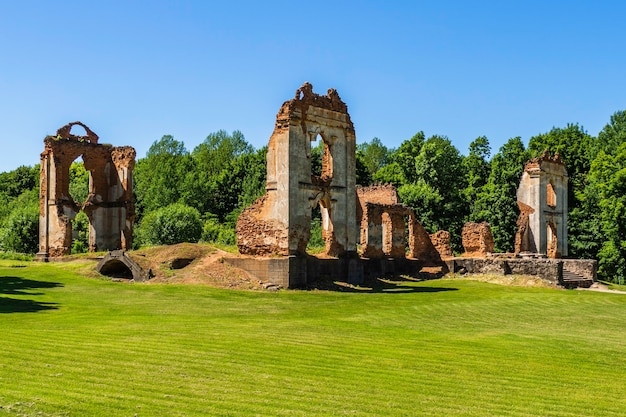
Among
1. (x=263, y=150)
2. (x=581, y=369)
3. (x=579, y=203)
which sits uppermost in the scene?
(x=263, y=150)

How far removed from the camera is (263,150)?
79.9m

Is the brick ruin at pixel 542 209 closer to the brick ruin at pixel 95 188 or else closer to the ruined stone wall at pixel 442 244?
the ruined stone wall at pixel 442 244

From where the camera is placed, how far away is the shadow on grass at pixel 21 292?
788 inches

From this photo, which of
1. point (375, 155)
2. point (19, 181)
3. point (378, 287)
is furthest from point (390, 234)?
point (19, 181)

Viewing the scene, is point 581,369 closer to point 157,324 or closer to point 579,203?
point 157,324

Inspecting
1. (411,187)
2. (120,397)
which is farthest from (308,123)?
(411,187)

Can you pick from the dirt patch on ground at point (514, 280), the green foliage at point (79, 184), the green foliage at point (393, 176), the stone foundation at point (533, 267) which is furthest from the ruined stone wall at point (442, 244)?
the green foliage at point (79, 184)

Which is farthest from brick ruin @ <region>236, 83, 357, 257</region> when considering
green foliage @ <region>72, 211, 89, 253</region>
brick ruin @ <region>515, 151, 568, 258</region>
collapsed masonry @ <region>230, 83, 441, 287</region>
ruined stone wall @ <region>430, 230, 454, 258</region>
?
green foliage @ <region>72, 211, 89, 253</region>

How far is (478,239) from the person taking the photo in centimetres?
4800

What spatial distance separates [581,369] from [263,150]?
69136 millimetres

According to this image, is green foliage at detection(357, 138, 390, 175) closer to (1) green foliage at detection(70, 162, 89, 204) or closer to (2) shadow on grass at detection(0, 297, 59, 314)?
(1) green foliage at detection(70, 162, 89, 204)

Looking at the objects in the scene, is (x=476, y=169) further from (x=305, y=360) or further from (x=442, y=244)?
(x=305, y=360)

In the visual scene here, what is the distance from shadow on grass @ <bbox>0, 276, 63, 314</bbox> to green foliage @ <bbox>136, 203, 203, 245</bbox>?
28804 millimetres

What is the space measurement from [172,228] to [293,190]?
2845 centimetres
